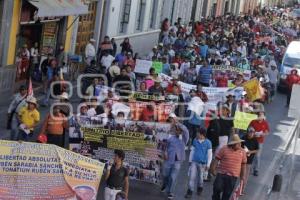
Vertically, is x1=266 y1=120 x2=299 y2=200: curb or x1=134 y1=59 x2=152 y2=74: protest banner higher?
x1=134 y1=59 x2=152 y2=74: protest banner

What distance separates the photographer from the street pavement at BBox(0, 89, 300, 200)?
15445mm

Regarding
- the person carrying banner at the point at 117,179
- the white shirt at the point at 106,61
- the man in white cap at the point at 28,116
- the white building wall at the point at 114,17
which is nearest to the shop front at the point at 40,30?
the white shirt at the point at 106,61

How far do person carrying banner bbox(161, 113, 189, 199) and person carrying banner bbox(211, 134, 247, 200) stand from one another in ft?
2.67

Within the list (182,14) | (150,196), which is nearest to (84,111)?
(150,196)

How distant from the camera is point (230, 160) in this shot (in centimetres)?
1405

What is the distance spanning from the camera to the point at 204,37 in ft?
113

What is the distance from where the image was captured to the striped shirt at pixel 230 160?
14047 millimetres

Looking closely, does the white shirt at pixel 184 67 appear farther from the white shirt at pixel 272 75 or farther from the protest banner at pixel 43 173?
the protest banner at pixel 43 173

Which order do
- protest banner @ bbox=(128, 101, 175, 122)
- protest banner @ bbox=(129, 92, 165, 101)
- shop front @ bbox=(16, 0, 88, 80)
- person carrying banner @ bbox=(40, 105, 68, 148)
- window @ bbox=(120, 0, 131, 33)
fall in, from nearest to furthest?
person carrying banner @ bbox=(40, 105, 68, 148) → protest banner @ bbox=(128, 101, 175, 122) → protest banner @ bbox=(129, 92, 165, 101) → shop front @ bbox=(16, 0, 88, 80) → window @ bbox=(120, 0, 131, 33)

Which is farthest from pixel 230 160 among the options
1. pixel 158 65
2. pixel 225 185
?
pixel 158 65

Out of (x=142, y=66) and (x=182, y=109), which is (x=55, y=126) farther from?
(x=142, y=66)

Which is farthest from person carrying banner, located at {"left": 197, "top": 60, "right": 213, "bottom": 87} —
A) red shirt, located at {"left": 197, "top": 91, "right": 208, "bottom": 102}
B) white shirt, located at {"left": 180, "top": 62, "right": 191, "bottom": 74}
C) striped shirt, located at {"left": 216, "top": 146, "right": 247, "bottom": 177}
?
striped shirt, located at {"left": 216, "top": 146, "right": 247, "bottom": 177}

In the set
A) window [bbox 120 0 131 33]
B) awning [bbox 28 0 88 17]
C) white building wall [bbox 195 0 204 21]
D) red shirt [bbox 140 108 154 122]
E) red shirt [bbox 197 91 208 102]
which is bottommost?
red shirt [bbox 140 108 154 122]

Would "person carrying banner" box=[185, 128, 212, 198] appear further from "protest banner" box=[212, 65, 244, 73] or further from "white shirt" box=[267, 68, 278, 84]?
"white shirt" box=[267, 68, 278, 84]
